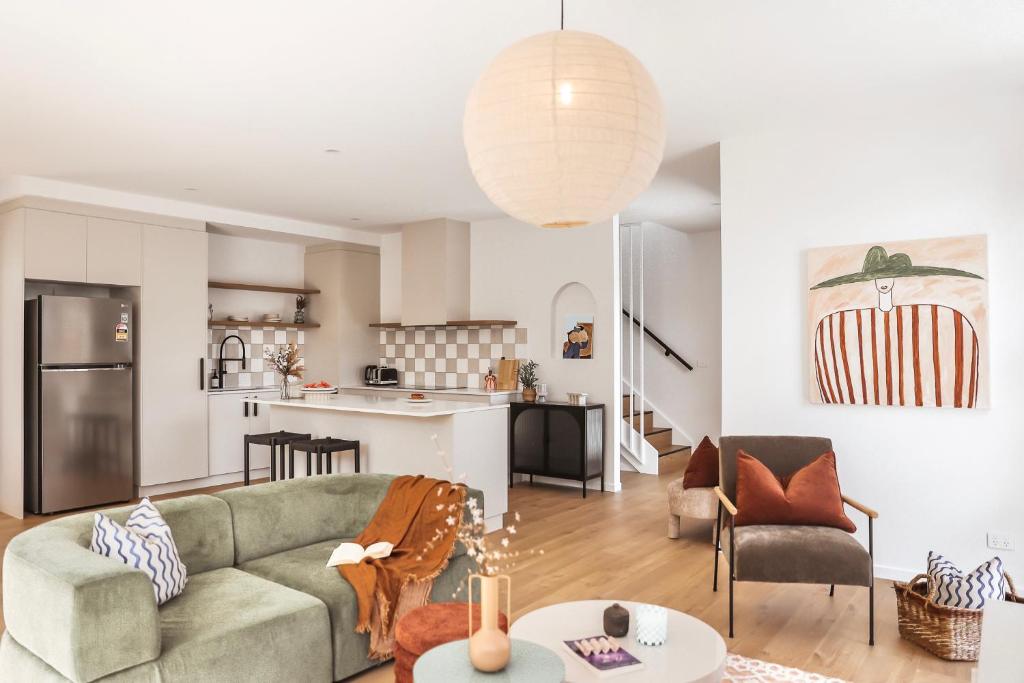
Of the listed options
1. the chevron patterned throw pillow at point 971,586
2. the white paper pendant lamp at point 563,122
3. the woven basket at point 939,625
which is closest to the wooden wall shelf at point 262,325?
the white paper pendant lamp at point 563,122

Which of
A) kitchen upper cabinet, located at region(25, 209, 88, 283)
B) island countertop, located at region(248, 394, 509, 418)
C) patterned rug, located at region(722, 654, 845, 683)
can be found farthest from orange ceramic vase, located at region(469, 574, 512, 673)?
kitchen upper cabinet, located at region(25, 209, 88, 283)

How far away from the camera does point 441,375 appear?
26.3 ft

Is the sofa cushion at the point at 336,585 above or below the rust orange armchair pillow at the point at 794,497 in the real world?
below

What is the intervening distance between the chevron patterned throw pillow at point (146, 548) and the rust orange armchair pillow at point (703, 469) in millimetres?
3386

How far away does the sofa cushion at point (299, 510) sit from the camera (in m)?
3.27

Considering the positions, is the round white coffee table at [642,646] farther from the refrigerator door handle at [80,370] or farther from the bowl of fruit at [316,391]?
the refrigerator door handle at [80,370]

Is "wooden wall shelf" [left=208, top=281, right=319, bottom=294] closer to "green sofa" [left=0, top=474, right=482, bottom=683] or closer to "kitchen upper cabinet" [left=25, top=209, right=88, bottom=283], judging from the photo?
"kitchen upper cabinet" [left=25, top=209, right=88, bottom=283]

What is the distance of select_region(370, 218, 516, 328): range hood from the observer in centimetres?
750

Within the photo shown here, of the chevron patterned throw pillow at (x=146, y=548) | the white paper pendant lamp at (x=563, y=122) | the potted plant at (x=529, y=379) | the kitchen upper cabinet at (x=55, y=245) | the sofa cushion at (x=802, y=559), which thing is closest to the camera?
the white paper pendant lamp at (x=563, y=122)

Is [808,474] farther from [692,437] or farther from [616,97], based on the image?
[692,437]

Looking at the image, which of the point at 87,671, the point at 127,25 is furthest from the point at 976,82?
the point at 87,671

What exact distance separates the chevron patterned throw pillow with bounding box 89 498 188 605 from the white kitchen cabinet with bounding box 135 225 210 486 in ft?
13.3

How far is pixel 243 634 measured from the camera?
2467mm

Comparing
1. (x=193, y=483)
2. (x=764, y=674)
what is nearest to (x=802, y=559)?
(x=764, y=674)
